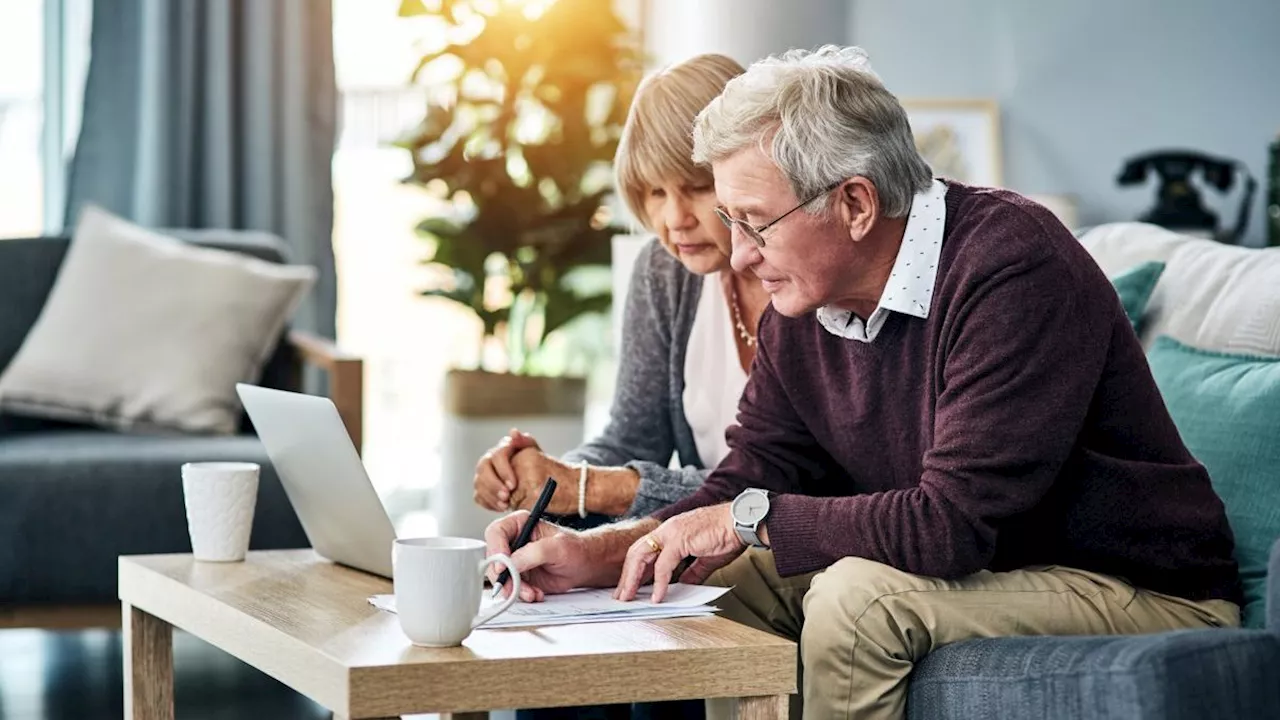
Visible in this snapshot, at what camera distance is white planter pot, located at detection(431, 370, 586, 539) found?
3752 millimetres

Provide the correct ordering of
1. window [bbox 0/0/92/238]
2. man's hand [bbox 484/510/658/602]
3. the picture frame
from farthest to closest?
the picture frame → window [bbox 0/0/92/238] → man's hand [bbox 484/510/658/602]

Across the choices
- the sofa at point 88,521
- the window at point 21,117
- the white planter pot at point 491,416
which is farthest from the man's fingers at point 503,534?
the window at point 21,117

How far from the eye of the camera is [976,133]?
15.0ft

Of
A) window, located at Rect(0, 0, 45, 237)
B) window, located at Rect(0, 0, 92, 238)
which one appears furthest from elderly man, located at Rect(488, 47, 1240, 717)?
window, located at Rect(0, 0, 45, 237)

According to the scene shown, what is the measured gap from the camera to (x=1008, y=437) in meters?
1.47

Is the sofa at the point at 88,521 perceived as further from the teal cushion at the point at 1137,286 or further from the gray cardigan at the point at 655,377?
the teal cushion at the point at 1137,286

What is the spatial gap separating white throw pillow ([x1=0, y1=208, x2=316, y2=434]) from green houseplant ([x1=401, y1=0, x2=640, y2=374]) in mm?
753

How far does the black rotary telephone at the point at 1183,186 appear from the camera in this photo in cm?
436

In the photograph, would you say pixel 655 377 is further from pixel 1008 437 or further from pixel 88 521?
pixel 88 521

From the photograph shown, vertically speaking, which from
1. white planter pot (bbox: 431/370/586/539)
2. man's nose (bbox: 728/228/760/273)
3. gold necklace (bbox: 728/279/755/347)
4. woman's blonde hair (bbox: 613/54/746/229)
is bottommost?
white planter pot (bbox: 431/370/586/539)

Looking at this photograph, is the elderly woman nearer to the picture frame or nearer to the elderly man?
the elderly man

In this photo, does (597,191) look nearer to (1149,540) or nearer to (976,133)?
(976,133)

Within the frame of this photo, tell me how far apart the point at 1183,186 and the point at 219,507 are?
3.37 meters

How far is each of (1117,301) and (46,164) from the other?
3331 mm
